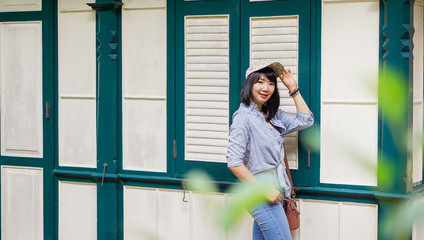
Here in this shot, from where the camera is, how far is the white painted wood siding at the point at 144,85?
4.37 meters

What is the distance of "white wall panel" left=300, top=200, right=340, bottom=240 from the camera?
3881 mm

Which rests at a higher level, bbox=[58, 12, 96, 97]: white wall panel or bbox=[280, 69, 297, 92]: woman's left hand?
bbox=[58, 12, 96, 97]: white wall panel

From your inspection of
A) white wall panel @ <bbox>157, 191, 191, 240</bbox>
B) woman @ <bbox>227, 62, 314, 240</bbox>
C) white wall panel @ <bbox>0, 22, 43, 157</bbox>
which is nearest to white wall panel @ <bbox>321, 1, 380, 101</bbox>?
woman @ <bbox>227, 62, 314, 240</bbox>

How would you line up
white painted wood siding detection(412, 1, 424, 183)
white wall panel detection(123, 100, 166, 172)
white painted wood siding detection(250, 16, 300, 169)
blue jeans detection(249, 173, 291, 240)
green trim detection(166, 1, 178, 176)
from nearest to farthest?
blue jeans detection(249, 173, 291, 240) → white painted wood siding detection(412, 1, 424, 183) → white painted wood siding detection(250, 16, 300, 169) → green trim detection(166, 1, 178, 176) → white wall panel detection(123, 100, 166, 172)

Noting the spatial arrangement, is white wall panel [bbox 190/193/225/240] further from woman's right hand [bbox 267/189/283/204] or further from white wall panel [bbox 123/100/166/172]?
woman's right hand [bbox 267/189/283/204]

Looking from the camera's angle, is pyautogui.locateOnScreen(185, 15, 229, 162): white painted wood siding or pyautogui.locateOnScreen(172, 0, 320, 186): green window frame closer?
pyautogui.locateOnScreen(172, 0, 320, 186): green window frame

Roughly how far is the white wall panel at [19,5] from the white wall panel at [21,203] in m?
1.49

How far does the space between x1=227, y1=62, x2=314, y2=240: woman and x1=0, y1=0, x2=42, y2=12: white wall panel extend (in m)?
2.33

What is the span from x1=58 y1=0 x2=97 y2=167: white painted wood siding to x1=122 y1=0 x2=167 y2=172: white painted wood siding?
1.09ft

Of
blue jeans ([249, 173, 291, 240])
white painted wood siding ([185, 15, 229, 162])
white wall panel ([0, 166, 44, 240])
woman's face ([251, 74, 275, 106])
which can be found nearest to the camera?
blue jeans ([249, 173, 291, 240])

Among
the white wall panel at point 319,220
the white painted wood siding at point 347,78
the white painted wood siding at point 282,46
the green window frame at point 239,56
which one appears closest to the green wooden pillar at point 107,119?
the green window frame at point 239,56

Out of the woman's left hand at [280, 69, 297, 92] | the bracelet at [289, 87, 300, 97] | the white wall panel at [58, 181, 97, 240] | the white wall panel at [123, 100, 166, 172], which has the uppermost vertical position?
the woman's left hand at [280, 69, 297, 92]

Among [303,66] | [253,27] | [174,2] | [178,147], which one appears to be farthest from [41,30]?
[303,66]

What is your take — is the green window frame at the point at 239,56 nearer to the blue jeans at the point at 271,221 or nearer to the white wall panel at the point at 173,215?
the white wall panel at the point at 173,215
